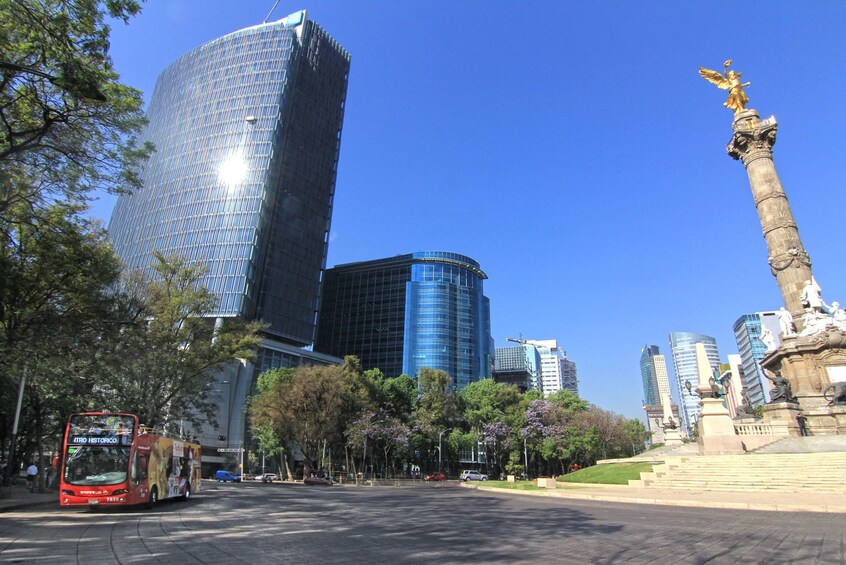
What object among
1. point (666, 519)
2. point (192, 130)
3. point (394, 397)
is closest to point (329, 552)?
point (666, 519)

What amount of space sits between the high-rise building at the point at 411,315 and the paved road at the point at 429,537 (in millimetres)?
98370

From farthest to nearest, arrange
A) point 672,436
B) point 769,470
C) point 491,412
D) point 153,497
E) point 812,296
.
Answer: point 491,412, point 672,436, point 812,296, point 769,470, point 153,497

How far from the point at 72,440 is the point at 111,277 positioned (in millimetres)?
7553

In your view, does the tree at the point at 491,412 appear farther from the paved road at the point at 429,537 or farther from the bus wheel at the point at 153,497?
the paved road at the point at 429,537

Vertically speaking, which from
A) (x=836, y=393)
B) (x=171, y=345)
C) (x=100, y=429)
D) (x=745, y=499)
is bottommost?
(x=745, y=499)

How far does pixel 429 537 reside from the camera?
10.7m

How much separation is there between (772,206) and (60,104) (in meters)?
41.4

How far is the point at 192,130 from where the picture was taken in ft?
323

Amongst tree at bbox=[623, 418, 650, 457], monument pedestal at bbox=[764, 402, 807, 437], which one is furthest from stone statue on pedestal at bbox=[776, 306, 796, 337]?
tree at bbox=[623, 418, 650, 457]

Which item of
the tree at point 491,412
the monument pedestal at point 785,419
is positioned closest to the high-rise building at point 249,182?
the tree at point 491,412

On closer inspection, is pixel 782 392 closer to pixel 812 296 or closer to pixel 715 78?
pixel 812 296

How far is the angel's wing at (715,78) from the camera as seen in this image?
3900 centimetres

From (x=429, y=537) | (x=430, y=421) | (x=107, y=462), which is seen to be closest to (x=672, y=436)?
(x=430, y=421)

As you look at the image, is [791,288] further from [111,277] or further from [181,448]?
[111,277]
